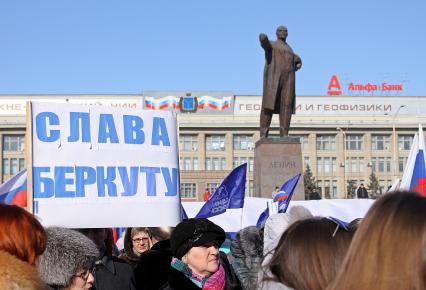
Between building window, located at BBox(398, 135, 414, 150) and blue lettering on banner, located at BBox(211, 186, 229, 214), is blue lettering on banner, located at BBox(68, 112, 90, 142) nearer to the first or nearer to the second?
blue lettering on banner, located at BBox(211, 186, 229, 214)

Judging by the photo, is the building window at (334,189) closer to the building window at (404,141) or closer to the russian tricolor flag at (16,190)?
the building window at (404,141)

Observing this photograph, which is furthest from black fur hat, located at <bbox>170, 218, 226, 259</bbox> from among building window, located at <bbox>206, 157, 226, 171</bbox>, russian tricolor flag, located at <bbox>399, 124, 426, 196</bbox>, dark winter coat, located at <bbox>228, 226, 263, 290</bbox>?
building window, located at <bbox>206, 157, 226, 171</bbox>

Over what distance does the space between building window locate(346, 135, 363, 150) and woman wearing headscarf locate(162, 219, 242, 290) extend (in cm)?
7584

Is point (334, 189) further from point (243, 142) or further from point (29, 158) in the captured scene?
point (29, 158)

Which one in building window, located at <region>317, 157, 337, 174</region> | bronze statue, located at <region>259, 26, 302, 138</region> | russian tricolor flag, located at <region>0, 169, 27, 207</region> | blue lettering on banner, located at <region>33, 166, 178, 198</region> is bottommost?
building window, located at <region>317, 157, 337, 174</region>

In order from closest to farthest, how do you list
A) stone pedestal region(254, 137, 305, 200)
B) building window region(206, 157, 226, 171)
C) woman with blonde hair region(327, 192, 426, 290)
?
woman with blonde hair region(327, 192, 426, 290) < stone pedestal region(254, 137, 305, 200) < building window region(206, 157, 226, 171)

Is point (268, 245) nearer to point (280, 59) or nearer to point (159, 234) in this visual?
point (159, 234)

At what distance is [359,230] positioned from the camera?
1.78m

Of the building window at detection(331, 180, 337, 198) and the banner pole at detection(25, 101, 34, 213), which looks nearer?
the banner pole at detection(25, 101, 34, 213)

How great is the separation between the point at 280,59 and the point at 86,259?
1090 centimetres

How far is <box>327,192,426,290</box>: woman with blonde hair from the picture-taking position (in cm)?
164

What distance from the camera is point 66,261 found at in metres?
3.40

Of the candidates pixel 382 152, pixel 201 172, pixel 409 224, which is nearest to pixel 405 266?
pixel 409 224

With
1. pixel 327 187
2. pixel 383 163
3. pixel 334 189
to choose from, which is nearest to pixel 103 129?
pixel 334 189
